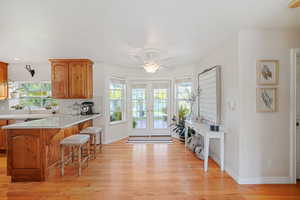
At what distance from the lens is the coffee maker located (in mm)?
4811

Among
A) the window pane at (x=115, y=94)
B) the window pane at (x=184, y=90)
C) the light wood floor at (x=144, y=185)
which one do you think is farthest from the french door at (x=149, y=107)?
the light wood floor at (x=144, y=185)

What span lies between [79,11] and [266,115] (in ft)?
9.94

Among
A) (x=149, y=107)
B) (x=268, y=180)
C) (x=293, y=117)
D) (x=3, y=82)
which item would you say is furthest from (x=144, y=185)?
(x=3, y=82)

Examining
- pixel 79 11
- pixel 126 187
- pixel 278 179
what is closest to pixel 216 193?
pixel 278 179

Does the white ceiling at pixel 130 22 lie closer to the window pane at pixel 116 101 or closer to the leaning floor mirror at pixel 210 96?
the leaning floor mirror at pixel 210 96

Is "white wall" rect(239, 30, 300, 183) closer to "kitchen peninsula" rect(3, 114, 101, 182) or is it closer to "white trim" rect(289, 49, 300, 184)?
"white trim" rect(289, 49, 300, 184)

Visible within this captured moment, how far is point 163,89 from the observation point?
6199mm

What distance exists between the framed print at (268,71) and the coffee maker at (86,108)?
4.01m

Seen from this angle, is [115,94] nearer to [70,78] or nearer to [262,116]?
[70,78]

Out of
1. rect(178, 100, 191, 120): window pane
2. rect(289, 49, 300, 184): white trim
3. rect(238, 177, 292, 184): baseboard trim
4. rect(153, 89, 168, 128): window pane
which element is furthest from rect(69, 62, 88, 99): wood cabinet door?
rect(289, 49, 300, 184): white trim

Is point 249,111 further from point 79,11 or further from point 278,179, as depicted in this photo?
point 79,11

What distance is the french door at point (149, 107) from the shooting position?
244 inches

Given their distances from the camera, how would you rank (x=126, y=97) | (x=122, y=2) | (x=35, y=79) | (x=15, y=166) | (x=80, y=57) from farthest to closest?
(x=126, y=97) → (x=35, y=79) → (x=80, y=57) → (x=15, y=166) → (x=122, y=2)

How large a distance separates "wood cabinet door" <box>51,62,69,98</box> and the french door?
2.21 m
